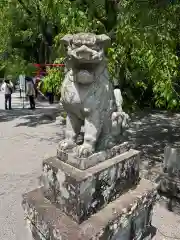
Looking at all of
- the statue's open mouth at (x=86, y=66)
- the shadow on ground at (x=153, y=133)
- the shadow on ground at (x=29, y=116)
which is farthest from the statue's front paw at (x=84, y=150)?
the shadow on ground at (x=29, y=116)

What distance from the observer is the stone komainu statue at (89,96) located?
2.21 m

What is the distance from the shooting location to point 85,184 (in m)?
2.25

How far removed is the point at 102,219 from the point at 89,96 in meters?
1.04

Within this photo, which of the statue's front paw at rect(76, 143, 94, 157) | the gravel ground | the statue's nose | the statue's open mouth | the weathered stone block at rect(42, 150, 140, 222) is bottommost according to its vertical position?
the gravel ground

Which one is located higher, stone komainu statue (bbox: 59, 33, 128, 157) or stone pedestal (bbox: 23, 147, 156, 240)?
stone komainu statue (bbox: 59, 33, 128, 157)

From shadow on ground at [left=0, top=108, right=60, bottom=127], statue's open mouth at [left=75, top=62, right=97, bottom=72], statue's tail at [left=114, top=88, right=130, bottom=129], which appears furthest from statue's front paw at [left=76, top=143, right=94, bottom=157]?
shadow on ground at [left=0, top=108, right=60, bottom=127]

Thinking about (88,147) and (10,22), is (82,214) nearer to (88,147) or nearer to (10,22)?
(88,147)

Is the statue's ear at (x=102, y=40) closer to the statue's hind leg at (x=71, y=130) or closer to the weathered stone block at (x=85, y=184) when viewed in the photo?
the statue's hind leg at (x=71, y=130)

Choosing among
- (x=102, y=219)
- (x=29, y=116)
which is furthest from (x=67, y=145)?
(x=29, y=116)

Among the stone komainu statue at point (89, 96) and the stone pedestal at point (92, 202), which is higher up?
the stone komainu statue at point (89, 96)

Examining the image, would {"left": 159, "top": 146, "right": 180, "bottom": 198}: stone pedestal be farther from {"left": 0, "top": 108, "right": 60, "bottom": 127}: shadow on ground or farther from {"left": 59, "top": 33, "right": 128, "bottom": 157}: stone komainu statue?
{"left": 0, "top": 108, "right": 60, "bottom": 127}: shadow on ground

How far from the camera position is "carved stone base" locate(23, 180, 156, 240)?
7.34 ft

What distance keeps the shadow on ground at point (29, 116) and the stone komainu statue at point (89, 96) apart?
5.68 m

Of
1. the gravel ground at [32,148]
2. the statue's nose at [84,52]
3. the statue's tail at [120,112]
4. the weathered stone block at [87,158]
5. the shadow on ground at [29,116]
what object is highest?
the statue's nose at [84,52]
